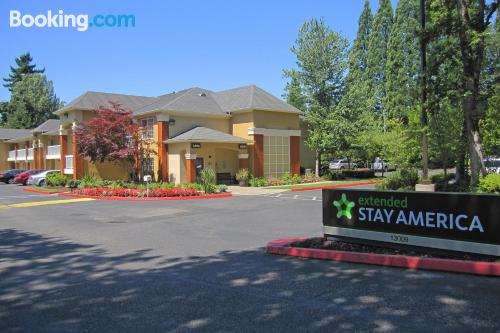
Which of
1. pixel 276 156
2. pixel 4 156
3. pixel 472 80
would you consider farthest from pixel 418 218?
pixel 4 156

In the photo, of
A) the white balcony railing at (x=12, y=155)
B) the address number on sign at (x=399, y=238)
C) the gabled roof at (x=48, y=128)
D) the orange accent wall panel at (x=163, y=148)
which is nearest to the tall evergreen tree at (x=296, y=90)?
the orange accent wall panel at (x=163, y=148)

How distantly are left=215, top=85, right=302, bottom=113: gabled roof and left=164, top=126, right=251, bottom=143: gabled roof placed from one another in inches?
108

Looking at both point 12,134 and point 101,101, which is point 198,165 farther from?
point 12,134

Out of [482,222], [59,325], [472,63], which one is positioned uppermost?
[472,63]

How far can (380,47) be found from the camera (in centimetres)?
5534

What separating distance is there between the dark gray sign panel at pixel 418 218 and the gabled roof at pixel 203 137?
2021 centimetres

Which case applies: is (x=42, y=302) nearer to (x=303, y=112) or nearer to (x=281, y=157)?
(x=281, y=157)

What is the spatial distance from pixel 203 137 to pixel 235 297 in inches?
929

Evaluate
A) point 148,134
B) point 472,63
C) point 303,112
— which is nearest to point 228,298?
point 472,63

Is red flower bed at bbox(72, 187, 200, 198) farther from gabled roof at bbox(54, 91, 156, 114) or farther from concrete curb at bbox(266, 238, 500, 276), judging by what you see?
concrete curb at bbox(266, 238, 500, 276)

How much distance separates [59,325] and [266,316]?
2460 mm

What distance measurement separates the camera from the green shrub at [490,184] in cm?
1499

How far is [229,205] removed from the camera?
19.2 m

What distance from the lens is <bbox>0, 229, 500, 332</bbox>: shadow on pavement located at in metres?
5.11
